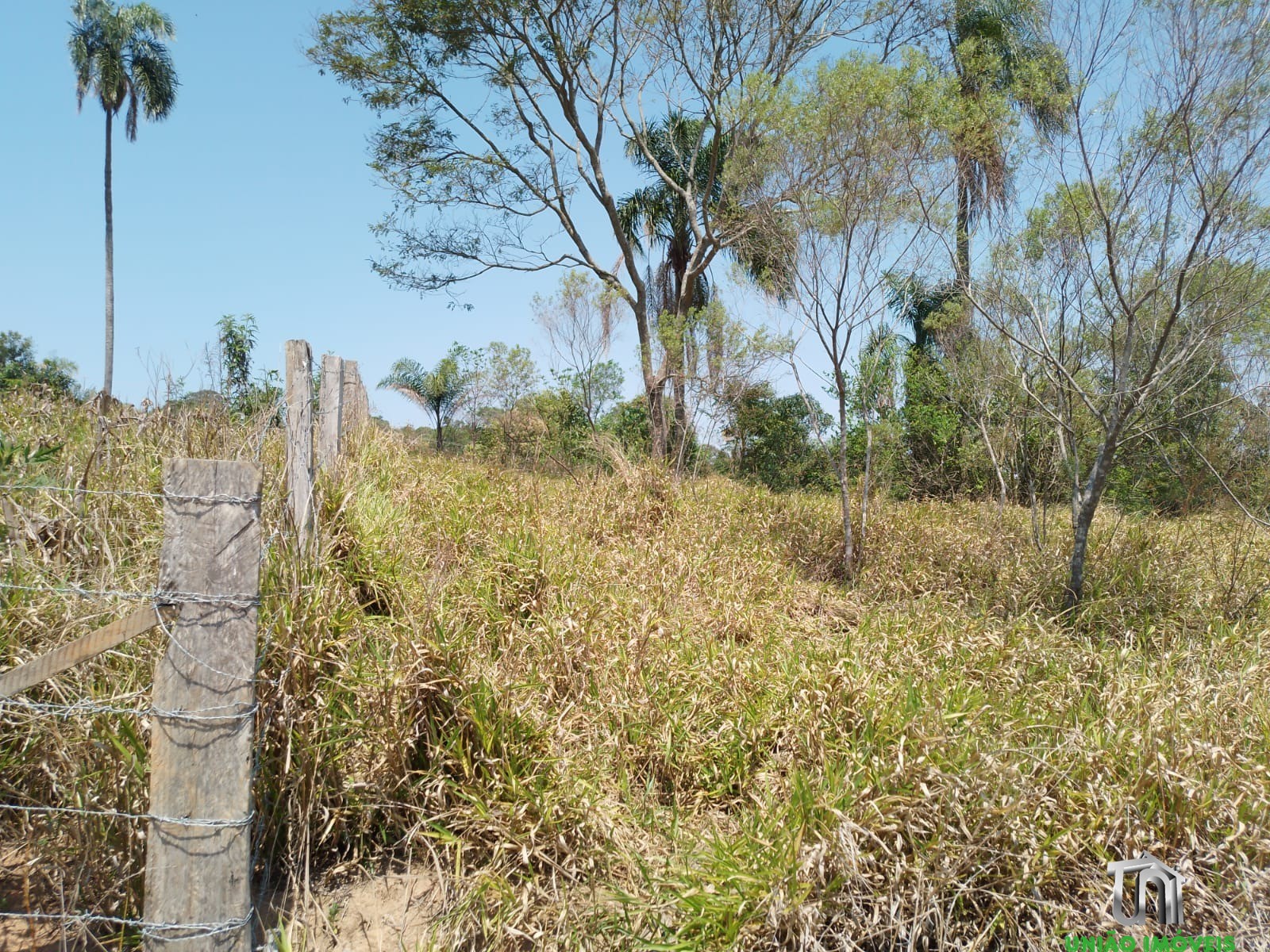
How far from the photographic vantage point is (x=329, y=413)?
4.67 meters

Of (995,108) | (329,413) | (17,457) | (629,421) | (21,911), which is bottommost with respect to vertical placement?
(21,911)

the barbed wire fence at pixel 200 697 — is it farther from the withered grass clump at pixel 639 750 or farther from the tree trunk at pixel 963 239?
the tree trunk at pixel 963 239

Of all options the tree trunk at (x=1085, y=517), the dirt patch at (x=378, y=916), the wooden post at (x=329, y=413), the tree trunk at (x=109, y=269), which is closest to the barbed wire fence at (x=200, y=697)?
the dirt patch at (x=378, y=916)

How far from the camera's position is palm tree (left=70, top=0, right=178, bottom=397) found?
19188 millimetres

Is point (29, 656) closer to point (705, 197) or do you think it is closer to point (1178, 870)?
point (1178, 870)

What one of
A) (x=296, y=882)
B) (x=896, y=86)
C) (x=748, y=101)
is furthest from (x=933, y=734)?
(x=748, y=101)

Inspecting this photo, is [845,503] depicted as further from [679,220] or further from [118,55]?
[118,55]

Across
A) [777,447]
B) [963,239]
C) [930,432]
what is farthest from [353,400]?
[930,432]

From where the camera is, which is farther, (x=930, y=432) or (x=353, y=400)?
(x=930, y=432)

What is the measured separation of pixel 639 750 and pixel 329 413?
112 inches

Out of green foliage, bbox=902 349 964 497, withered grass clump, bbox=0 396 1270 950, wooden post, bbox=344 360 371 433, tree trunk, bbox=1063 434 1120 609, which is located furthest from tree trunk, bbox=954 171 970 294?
wooden post, bbox=344 360 371 433

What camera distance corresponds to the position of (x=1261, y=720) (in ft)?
10.7

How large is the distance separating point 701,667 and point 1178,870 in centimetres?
212

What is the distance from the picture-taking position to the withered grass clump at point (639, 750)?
2469 millimetres
